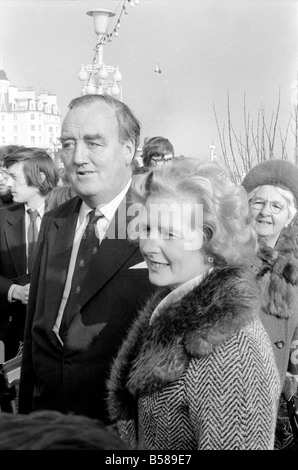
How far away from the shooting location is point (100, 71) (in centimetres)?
517

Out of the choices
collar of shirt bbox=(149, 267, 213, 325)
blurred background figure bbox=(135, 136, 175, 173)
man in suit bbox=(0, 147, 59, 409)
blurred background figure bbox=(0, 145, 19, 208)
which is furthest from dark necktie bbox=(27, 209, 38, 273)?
collar of shirt bbox=(149, 267, 213, 325)

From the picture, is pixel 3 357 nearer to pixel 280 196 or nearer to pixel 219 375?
pixel 280 196

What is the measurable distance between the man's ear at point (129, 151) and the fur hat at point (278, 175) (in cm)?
78

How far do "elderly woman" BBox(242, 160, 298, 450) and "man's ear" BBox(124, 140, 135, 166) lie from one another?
67 centimetres

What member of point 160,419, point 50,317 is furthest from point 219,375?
point 50,317

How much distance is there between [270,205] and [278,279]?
1.29 ft

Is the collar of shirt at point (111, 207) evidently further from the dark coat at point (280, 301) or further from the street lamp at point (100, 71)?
the street lamp at point (100, 71)

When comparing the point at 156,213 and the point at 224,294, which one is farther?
the point at 156,213

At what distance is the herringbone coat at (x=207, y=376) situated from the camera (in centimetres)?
139

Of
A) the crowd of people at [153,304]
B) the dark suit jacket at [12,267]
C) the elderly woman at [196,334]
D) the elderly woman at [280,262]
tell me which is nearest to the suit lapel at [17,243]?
the dark suit jacket at [12,267]

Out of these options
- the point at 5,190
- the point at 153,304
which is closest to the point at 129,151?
the point at 153,304

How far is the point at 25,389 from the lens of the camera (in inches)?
95.7

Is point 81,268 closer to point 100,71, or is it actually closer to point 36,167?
point 36,167
